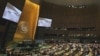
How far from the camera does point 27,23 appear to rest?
6.16 metres

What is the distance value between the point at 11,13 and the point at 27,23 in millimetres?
1071

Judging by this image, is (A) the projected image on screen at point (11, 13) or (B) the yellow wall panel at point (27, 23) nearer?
(A) the projected image on screen at point (11, 13)

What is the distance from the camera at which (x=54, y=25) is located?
1287 centimetres

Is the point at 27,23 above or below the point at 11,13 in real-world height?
below

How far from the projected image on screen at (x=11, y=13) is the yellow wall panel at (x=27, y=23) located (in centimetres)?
21

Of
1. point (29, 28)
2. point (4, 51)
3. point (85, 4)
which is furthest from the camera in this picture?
point (85, 4)

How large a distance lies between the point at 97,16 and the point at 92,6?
0.71m

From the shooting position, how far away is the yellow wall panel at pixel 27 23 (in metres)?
5.71

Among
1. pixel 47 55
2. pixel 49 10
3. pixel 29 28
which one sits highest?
pixel 49 10

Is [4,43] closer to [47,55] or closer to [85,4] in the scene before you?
[47,55]

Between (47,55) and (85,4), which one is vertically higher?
(85,4)

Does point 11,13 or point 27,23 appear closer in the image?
point 11,13

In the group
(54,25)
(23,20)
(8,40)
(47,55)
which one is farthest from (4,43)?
(54,25)

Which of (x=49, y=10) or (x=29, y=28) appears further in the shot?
(x=49, y=10)
